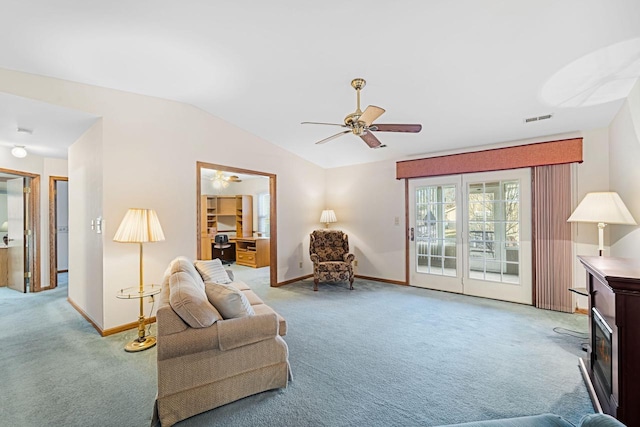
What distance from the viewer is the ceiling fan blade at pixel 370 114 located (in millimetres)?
2564

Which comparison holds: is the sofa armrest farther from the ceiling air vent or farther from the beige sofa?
the ceiling air vent

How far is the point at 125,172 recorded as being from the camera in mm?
3434

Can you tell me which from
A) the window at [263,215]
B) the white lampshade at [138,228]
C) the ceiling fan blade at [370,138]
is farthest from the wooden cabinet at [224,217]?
the ceiling fan blade at [370,138]

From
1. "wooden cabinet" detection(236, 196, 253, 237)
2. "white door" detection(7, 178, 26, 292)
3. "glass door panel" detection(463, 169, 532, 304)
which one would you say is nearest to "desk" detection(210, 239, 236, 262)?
"wooden cabinet" detection(236, 196, 253, 237)

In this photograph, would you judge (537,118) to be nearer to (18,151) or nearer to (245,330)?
(245,330)

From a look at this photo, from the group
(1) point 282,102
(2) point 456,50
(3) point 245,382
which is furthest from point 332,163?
(3) point 245,382

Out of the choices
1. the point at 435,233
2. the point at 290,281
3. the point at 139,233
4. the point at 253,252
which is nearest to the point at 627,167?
the point at 435,233

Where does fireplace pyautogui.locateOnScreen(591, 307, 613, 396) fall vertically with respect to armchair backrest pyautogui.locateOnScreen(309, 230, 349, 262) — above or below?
below

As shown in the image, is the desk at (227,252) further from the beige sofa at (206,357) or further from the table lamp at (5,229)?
the beige sofa at (206,357)

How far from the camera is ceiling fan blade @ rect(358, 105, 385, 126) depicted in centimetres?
256

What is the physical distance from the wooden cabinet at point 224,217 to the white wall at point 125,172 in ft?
12.4

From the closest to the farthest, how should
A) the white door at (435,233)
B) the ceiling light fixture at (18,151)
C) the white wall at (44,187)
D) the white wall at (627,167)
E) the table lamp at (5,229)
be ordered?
Answer: 1. the white wall at (627,167)
2. the ceiling light fixture at (18,151)
3. the white door at (435,233)
4. the white wall at (44,187)
5. the table lamp at (5,229)

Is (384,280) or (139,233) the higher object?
(139,233)

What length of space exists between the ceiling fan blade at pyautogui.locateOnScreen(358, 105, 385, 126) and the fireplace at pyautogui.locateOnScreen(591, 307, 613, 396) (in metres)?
2.24
